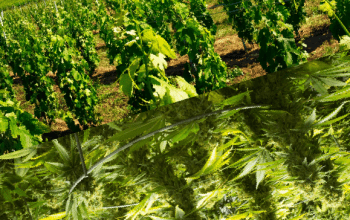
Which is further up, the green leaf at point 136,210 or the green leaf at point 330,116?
the green leaf at point 330,116

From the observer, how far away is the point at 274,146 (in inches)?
43.6

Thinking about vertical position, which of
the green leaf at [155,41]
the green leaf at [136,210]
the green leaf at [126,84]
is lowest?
the green leaf at [136,210]

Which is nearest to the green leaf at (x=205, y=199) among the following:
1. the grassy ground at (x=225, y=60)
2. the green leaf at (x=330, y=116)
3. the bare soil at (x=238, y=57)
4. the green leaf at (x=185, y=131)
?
the green leaf at (x=185, y=131)

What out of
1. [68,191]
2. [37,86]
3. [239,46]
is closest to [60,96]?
[37,86]

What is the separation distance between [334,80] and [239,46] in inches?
353

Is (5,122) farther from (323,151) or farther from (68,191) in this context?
(323,151)

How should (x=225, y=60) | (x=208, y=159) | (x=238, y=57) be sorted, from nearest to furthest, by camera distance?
(x=208, y=159), (x=225, y=60), (x=238, y=57)

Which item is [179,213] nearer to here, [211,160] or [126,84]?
[211,160]

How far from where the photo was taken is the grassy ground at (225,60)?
6.88 m

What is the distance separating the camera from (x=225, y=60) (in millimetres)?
8312

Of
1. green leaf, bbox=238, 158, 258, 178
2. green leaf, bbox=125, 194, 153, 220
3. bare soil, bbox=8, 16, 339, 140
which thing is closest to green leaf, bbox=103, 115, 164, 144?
green leaf, bbox=125, 194, 153, 220

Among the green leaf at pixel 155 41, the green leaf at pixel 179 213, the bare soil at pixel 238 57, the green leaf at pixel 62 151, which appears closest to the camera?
the green leaf at pixel 62 151

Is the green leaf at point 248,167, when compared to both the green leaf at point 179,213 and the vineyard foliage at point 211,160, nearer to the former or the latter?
the vineyard foliage at point 211,160

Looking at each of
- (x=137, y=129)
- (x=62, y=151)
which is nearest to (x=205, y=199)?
(x=137, y=129)
